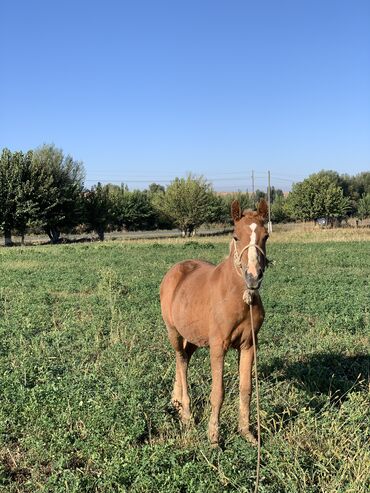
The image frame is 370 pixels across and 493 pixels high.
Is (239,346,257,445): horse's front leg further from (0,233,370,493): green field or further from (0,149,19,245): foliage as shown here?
(0,149,19,245): foliage

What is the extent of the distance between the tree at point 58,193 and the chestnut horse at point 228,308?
41.4 metres

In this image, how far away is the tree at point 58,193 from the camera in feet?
147

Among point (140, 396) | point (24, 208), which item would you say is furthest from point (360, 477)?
point (24, 208)

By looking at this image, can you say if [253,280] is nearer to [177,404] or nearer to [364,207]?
[177,404]

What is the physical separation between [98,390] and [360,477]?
2609mm

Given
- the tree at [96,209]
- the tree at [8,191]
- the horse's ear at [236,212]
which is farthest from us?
the tree at [96,209]

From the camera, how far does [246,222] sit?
3.63 metres

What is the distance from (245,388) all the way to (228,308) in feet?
2.70

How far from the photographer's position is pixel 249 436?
4.02m

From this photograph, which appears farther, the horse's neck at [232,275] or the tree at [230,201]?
the tree at [230,201]

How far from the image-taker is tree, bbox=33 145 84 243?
4472cm

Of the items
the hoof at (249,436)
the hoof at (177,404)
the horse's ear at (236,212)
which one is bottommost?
the hoof at (249,436)

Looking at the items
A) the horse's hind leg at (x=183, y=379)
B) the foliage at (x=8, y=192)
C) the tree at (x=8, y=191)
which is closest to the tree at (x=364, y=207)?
the tree at (x=8, y=191)

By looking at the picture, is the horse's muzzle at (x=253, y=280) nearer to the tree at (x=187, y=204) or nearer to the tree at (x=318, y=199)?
the tree at (x=187, y=204)
